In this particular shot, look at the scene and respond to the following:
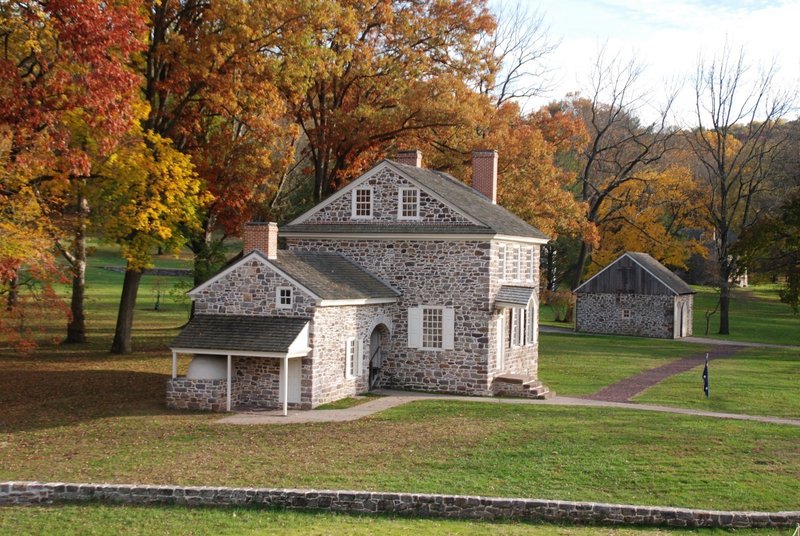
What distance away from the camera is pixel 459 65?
4075 centimetres

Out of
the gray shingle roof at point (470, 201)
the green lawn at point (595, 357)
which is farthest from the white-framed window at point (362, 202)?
the green lawn at point (595, 357)

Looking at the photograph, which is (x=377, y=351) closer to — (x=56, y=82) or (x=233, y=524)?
(x=56, y=82)

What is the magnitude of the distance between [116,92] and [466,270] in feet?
40.4

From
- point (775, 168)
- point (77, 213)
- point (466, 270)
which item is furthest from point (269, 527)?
point (775, 168)

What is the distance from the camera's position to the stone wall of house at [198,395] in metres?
25.9

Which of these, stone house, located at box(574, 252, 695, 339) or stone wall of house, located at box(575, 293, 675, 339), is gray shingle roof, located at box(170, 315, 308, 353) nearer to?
stone house, located at box(574, 252, 695, 339)

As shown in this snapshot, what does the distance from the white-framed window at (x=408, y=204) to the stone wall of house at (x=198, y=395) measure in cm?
869

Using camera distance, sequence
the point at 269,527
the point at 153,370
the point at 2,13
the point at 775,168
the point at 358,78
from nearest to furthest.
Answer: the point at 269,527, the point at 2,13, the point at 153,370, the point at 358,78, the point at 775,168

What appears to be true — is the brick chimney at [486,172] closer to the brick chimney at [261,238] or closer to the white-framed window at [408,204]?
the white-framed window at [408,204]

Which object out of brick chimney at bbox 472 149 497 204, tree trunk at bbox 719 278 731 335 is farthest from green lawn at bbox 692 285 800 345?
brick chimney at bbox 472 149 497 204

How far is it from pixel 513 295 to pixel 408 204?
15.5 ft

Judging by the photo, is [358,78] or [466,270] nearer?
[466,270]

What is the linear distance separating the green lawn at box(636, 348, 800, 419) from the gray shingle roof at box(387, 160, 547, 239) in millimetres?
7297

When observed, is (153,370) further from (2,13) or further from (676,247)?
(676,247)
